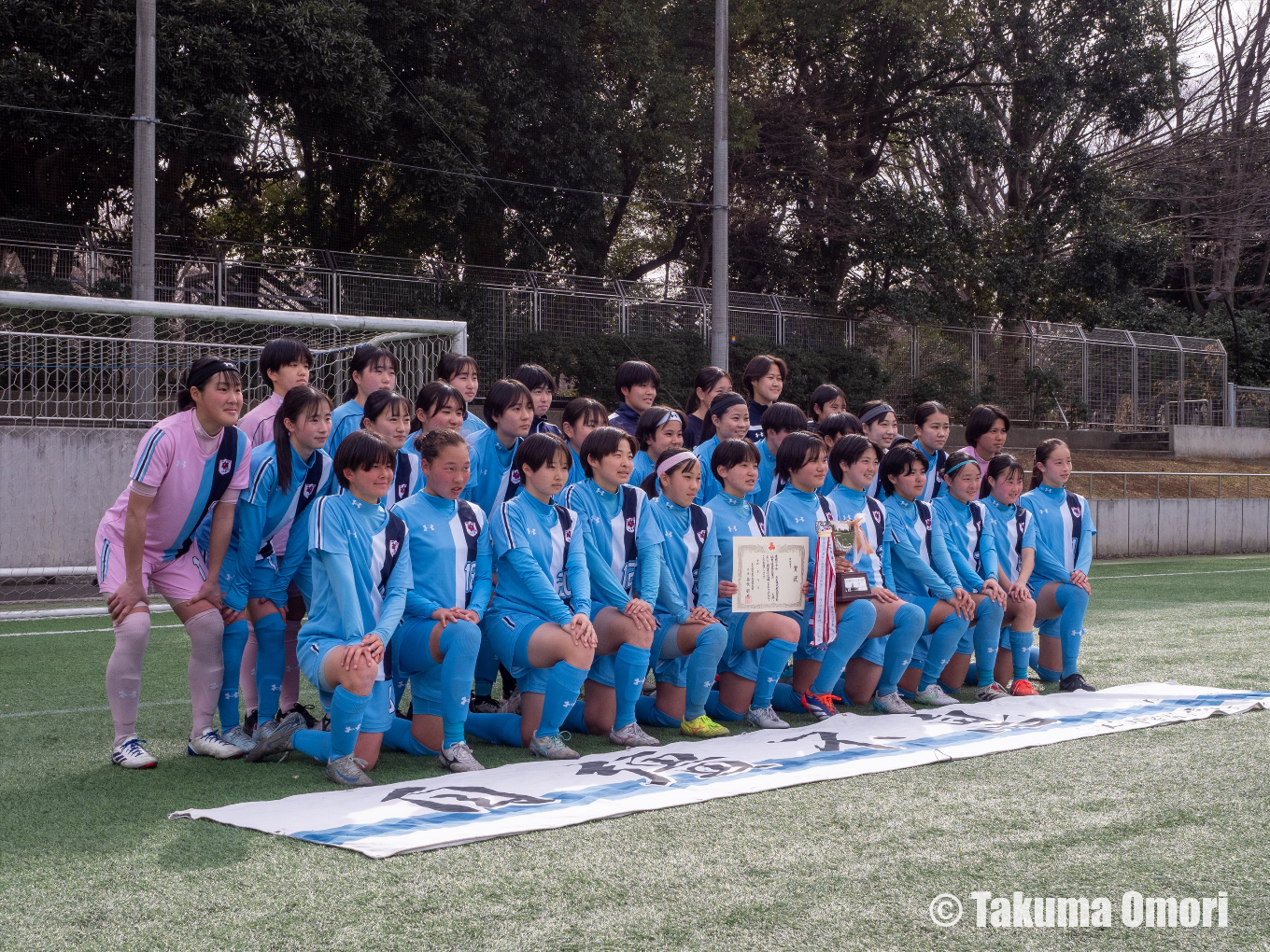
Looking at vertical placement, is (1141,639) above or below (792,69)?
below

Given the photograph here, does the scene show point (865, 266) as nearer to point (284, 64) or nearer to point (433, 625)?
point (284, 64)

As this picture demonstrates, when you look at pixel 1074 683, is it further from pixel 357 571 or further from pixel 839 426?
pixel 357 571

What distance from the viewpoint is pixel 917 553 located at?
621cm

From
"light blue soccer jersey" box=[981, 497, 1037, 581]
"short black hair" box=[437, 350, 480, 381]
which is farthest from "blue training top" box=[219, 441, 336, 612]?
"light blue soccer jersey" box=[981, 497, 1037, 581]

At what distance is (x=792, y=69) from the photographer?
22609 mm

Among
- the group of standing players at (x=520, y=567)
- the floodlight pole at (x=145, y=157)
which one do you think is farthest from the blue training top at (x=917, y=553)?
the floodlight pole at (x=145, y=157)

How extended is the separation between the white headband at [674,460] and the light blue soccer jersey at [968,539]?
65.4 inches

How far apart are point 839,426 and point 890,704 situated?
58.8 inches

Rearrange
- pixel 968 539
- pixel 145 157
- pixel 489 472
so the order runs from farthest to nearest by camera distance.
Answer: pixel 145 157 < pixel 968 539 < pixel 489 472

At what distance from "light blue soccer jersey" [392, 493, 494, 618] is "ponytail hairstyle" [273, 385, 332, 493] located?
20.3 inches

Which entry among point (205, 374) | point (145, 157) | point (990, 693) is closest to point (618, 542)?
point (205, 374)

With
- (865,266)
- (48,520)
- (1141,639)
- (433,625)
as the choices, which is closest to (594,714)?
(433,625)

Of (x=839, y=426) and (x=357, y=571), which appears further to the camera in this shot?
(x=839, y=426)

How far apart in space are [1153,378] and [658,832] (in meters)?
24.3
